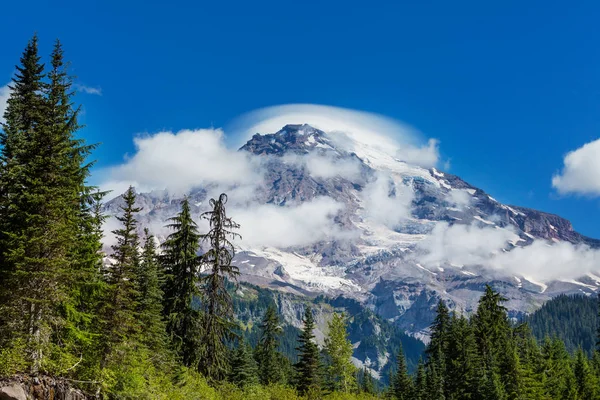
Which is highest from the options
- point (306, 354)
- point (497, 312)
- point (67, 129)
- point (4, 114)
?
point (4, 114)

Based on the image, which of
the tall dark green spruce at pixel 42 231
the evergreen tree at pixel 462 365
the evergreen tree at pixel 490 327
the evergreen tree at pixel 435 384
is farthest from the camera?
the evergreen tree at pixel 435 384

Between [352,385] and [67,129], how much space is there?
2198 inches

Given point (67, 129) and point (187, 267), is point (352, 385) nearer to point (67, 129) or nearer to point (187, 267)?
point (187, 267)

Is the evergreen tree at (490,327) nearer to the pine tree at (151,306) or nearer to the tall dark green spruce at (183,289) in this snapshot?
the tall dark green spruce at (183,289)

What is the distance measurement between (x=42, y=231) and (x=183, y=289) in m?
17.7

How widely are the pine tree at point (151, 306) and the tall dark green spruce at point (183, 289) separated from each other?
3.99ft

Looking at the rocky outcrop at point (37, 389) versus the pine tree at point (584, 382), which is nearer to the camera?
the rocky outcrop at point (37, 389)

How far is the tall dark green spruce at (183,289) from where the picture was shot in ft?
128

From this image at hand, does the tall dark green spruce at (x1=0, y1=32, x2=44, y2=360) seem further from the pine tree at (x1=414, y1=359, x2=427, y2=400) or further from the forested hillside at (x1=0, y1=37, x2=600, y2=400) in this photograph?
the pine tree at (x1=414, y1=359, x2=427, y2=400)

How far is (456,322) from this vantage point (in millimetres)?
80438

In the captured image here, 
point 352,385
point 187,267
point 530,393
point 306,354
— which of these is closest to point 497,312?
point 530,393

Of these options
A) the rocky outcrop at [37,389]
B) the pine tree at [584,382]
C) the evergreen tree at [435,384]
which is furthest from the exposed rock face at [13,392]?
the pine tree at [584,382]

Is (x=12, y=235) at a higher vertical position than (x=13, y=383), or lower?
higher

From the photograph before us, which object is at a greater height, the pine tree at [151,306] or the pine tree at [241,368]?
the pine tree at [151,306]
